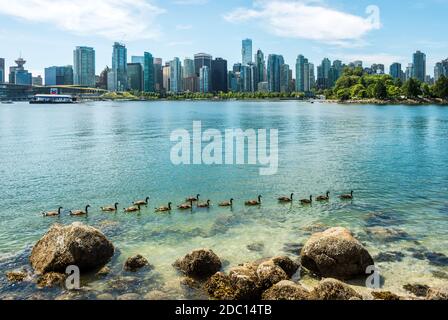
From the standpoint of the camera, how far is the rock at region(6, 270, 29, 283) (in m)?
26.1

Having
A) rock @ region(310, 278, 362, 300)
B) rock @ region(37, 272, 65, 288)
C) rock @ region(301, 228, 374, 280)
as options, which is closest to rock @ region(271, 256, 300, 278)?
rock @ region(301, 228, 374, 280)

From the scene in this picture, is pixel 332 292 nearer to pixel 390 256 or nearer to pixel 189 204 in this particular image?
pixel 390 256

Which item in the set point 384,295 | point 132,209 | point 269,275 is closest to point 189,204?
point 132,209

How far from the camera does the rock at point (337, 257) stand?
26.1 metres

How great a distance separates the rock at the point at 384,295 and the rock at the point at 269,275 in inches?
185

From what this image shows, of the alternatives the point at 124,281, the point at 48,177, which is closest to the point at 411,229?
the point at 124,281

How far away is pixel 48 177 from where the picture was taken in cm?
5744

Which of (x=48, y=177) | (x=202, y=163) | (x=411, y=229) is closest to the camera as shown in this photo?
(x=411, y=229)

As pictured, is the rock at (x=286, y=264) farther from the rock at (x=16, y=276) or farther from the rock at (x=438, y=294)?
the rock at (x=16, y=276)

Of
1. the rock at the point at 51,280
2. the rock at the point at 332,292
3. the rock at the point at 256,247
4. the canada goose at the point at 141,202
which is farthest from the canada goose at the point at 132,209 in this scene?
the rock at the point at 332,292

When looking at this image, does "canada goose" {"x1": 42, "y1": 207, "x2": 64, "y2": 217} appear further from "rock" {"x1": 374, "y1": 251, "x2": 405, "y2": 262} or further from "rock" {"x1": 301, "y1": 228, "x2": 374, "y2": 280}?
"rock" {"x1": 374, "y1": 251, "x2": 405, "y2": 262}

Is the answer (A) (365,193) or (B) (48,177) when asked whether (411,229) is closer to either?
(A) (365,193)

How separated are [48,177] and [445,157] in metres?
60.4
